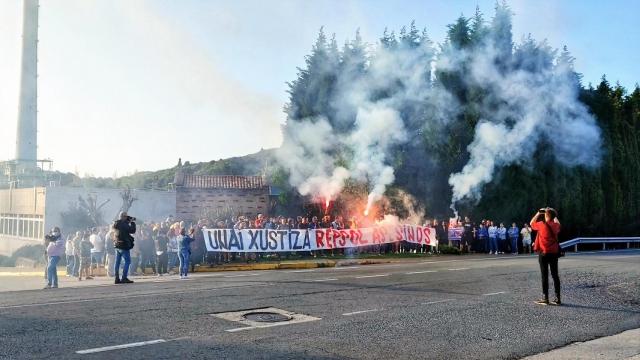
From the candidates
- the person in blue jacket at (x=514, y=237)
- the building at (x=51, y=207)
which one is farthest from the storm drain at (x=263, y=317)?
the building at (x=51, y=207)

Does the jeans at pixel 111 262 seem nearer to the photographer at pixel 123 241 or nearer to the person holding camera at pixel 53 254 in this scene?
the person holding camera at pixel 53 254

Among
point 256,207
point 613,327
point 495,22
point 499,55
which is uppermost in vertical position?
point 495,22

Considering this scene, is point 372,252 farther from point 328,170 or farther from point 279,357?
point 279,357

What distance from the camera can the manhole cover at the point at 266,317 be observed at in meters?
8.52

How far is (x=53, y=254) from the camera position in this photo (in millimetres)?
14195

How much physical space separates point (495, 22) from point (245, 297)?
2783 centimetres

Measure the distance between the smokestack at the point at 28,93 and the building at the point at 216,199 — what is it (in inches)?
889

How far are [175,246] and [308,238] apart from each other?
20.5 ft

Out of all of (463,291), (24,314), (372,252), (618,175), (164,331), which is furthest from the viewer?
(618,175)

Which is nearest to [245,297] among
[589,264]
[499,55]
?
[589,264]

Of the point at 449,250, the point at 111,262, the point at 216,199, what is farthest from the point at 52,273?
the point at 216,199

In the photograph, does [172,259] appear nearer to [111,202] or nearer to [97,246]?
[97,246]

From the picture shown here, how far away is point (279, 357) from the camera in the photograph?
638cm

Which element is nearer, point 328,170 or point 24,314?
point 24,314
